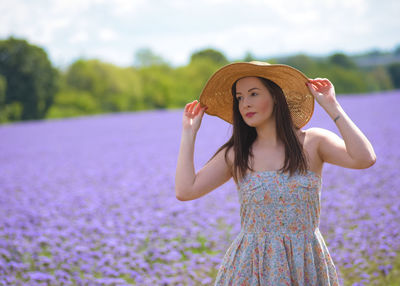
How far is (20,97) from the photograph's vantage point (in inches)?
1057

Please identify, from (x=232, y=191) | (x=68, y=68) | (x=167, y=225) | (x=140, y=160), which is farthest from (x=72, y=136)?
(x=68, y=68)

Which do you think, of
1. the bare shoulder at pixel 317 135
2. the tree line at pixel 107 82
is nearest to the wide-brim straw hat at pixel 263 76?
the bare shoulder at pixel 317 135

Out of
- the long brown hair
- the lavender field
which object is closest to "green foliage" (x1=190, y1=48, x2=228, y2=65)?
the lavender field

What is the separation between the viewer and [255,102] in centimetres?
181

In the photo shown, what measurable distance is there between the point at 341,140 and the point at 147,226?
2.82 metres

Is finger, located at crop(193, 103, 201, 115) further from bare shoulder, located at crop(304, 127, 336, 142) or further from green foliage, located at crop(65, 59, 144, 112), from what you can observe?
green foliage, located at crop(65, 59, 144, 112)

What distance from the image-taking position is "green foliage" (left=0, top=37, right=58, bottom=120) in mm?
26328

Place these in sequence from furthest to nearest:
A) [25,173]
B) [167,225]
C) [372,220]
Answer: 1. [25,173]
2. [167,225]
3. [372,220]

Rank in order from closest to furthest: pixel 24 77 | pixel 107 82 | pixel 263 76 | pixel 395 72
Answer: pixel 263 76 → pixel 24 77 → pixel 395 72 → pixel 107 82

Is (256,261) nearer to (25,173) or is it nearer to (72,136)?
(25,173)

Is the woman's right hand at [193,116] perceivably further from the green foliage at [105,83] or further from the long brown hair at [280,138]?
the green foliage at [105,83]

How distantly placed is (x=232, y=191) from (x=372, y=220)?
7.59ft

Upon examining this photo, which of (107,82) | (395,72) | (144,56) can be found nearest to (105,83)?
(107,82)

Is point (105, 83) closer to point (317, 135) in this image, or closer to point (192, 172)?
point (192, 172)
